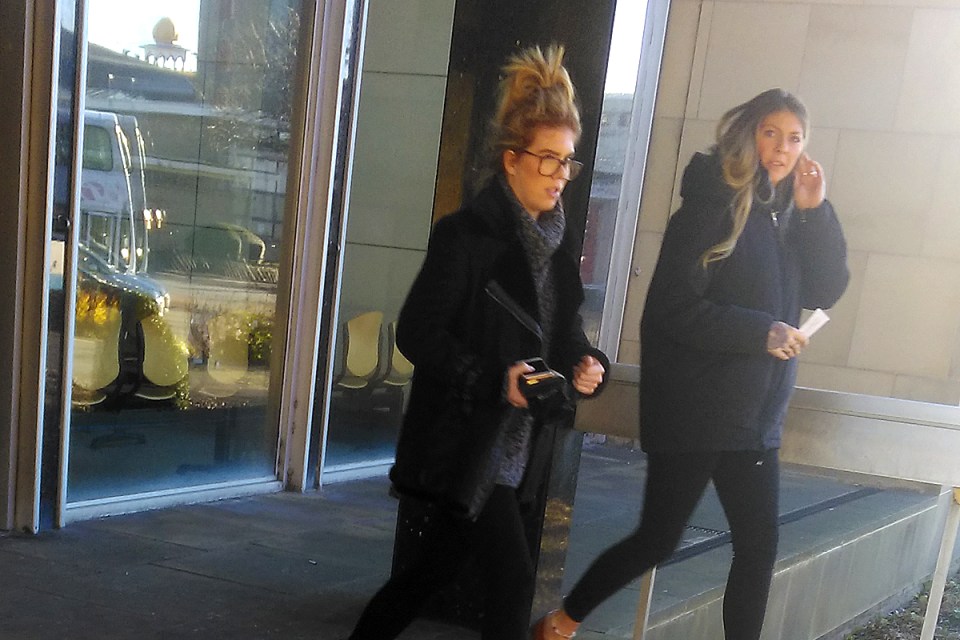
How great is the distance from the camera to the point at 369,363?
22.5ft

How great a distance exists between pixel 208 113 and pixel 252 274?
0.91 metres

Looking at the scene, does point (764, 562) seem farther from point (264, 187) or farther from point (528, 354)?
point (264, 187)

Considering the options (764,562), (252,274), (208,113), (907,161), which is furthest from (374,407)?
(907,161)

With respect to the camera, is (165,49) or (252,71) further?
(252,71)

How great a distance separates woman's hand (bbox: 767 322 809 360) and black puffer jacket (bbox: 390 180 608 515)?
0.46 meters

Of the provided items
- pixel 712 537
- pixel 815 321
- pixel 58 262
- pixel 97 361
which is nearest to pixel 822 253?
pixel 815 321

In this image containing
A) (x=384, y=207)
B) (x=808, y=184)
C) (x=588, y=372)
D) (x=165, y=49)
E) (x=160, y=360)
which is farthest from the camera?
(x=384, y=207)

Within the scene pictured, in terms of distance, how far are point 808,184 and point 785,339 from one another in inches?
15.4

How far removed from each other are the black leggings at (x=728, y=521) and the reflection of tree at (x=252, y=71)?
140 inches

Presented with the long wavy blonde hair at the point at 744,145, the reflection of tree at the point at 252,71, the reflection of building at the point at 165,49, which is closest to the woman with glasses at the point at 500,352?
the long wavy blonde hair at the point at 744,145

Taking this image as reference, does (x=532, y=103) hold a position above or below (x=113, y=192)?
above

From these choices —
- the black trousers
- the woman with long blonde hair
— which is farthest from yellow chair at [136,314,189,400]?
the woman with long blonde hair

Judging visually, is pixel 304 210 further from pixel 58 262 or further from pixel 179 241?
pixel 58 262

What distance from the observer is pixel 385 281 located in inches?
267
